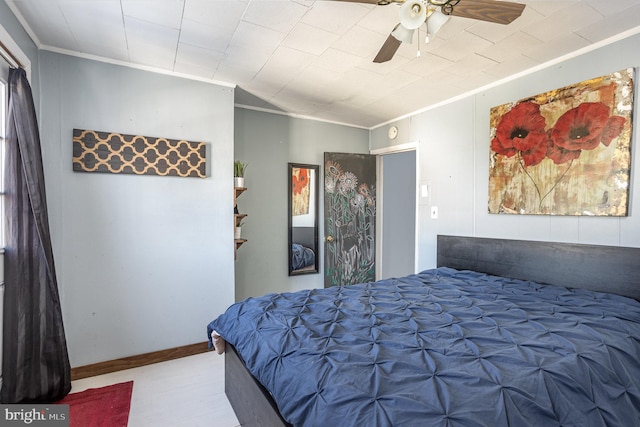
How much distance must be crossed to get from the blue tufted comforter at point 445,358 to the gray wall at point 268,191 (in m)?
1.61

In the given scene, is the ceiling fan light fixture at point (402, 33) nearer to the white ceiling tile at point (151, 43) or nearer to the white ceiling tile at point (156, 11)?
the white ceiling tile at point (156, 11)

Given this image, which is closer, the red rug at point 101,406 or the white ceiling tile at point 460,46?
the red rug at point 101,406

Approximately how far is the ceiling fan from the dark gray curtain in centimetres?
212

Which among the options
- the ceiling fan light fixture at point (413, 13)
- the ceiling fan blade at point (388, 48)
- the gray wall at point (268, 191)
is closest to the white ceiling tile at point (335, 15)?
the ceiling fan blade at point (388, 48)

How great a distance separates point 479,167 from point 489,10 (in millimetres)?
1750

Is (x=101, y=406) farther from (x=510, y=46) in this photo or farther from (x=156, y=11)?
(x=510, y=46)

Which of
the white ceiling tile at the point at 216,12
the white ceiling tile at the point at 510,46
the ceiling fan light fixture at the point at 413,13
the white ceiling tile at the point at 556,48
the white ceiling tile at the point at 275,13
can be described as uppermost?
the white ceiling tile at the point at 216,12

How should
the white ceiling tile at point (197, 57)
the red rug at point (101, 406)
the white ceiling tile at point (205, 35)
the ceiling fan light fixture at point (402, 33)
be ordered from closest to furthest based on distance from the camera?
the ceiling fan light fixture at point (402, 33), the red rug at point (101, 406), the white ceiling tile at point (205, 35), the white ceiling tile at point (197, 57)

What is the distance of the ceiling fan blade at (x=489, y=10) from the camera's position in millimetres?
1466

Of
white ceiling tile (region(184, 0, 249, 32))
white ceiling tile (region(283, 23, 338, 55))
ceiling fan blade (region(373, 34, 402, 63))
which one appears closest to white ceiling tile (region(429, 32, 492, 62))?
ceiling fan blade (region(373, 34, 402, 63))

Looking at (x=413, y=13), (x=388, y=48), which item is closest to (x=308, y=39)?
(x=388, y=48)

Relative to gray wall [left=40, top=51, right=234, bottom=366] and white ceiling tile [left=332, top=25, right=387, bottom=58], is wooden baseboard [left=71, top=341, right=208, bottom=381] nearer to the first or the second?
gray wall [left=40, top=51, right=234, bottom=366]

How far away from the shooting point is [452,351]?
1.30 m

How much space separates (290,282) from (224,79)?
2435 mm
